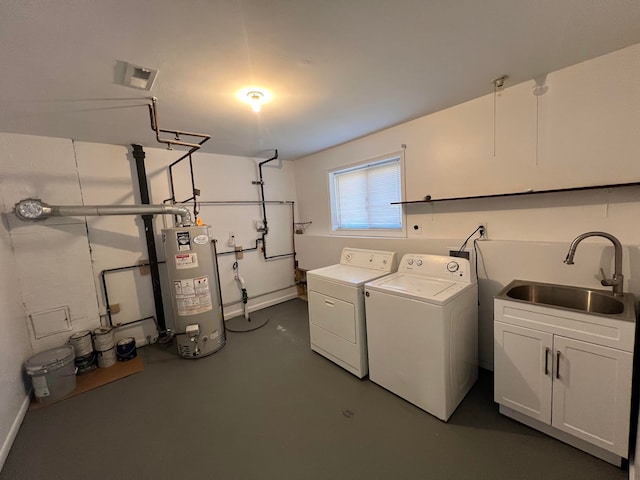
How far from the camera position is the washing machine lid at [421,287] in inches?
72.0

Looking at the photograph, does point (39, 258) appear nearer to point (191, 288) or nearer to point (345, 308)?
point (191, 288)

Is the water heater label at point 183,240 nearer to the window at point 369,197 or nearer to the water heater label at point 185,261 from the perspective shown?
the water heater label at point 185,261

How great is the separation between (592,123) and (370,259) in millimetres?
2013

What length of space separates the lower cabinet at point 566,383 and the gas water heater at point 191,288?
2.76 meters

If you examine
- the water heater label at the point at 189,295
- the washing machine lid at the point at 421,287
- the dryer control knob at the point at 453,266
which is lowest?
the water heater label at the point at 189,295

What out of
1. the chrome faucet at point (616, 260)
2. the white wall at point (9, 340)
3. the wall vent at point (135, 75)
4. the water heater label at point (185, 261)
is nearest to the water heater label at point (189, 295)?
the water heater label at point (185, 261)

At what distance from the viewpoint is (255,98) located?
2.01 metres

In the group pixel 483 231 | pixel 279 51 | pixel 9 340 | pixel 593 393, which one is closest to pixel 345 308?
pixel 483 231

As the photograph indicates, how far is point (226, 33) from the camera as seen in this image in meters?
1.30

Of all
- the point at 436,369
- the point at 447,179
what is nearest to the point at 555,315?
the point at 436,369

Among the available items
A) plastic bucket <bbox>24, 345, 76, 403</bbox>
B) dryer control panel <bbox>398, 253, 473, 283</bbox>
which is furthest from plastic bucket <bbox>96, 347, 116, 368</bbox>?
dryer control panel <bbox>398, 253, 473, 283</bbox>

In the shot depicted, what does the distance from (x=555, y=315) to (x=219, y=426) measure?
7.91ft

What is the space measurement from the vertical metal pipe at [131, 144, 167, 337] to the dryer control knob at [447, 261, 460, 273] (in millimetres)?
3338

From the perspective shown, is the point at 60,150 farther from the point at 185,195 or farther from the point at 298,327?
the point at 298,327
